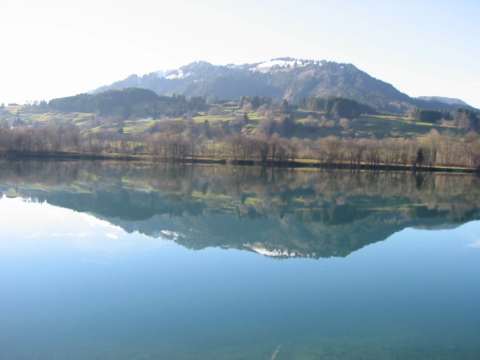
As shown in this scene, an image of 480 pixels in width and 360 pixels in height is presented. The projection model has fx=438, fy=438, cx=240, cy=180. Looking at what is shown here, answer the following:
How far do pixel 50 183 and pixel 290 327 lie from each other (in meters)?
43.4

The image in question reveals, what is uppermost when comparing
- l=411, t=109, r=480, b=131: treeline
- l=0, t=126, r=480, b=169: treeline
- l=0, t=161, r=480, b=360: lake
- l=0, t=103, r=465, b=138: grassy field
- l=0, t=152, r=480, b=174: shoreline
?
l=411, t=109, r=480, b=131: treeline

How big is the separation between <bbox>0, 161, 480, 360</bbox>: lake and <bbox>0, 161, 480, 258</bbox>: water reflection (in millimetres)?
291

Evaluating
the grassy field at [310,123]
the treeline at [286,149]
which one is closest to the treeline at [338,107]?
the grassy field at [310,123]

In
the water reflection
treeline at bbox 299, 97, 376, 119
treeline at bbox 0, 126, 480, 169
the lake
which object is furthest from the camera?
treeline at bbox 299, 97, 376, 119

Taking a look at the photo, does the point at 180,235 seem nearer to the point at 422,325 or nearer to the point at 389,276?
the point at 389,276

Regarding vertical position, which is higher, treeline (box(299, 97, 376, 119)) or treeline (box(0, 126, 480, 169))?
treeline (box(299, 97, 376, 119))

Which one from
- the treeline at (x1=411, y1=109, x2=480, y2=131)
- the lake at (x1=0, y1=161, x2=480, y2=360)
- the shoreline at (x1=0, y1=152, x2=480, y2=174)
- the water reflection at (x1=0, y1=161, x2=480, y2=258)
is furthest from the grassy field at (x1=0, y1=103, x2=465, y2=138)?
the lake at (x1=0, y1=161, x2=480, y2=360)

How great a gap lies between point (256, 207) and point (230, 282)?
23.1m

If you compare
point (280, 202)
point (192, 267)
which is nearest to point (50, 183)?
point (280, 202)

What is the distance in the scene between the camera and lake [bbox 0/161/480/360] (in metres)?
12.3

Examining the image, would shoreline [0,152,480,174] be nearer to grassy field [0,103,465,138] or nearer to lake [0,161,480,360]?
grassy field [0,103,465,138]

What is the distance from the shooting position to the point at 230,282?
17859mm

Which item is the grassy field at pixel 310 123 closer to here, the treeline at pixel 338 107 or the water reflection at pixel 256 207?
the treeline at pixel 338 107

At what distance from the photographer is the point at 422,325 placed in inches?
567
